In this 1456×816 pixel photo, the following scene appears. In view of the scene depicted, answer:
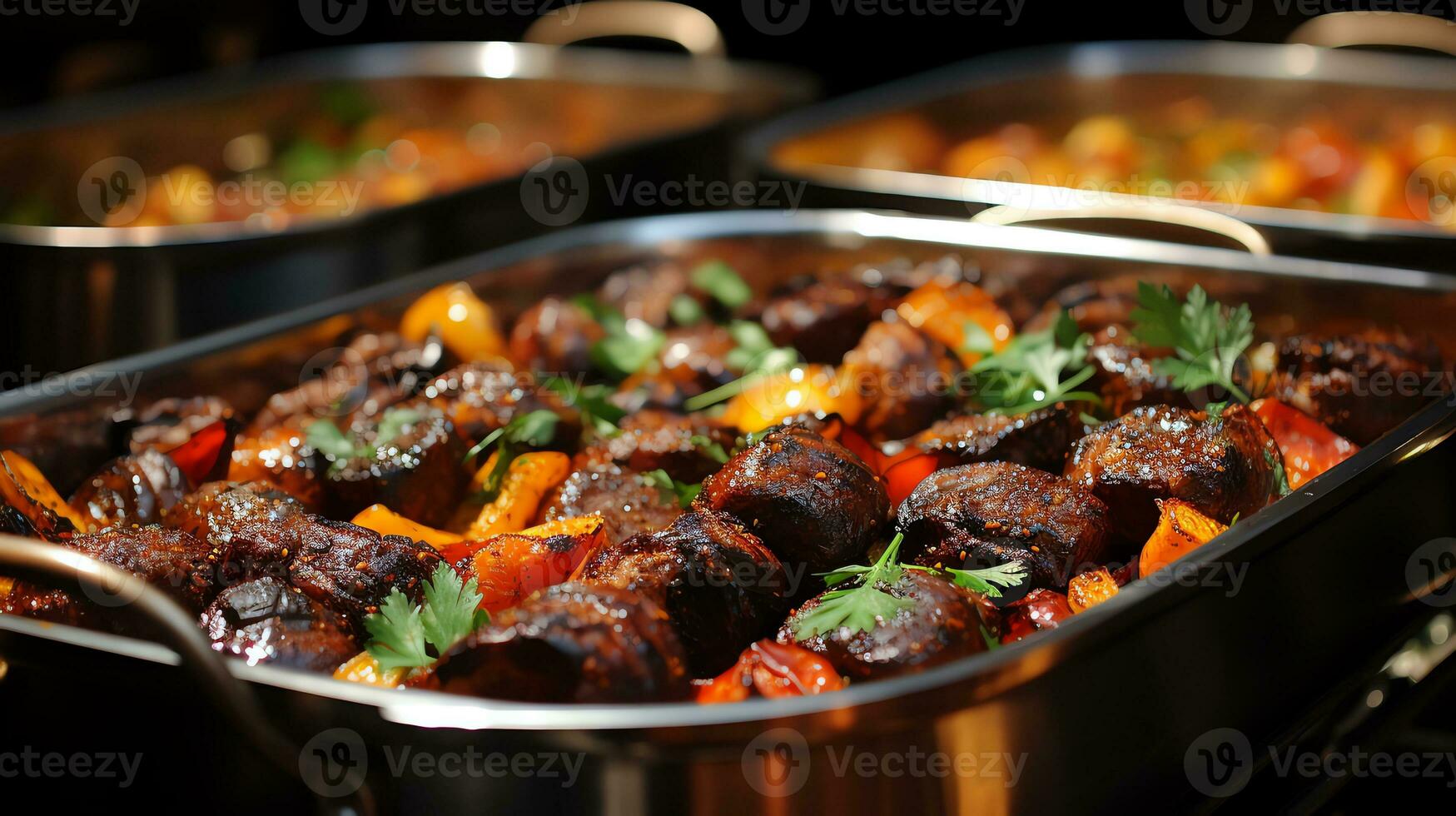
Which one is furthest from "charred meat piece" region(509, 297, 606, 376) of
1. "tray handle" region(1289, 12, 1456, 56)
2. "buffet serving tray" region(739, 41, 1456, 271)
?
"tray handle" region(1289, 12, 1456, 56)

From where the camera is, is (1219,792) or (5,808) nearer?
(5,808)

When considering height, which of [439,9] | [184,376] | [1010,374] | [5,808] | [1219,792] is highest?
[439,9]

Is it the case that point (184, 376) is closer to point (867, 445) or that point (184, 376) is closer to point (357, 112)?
point (867, 445)

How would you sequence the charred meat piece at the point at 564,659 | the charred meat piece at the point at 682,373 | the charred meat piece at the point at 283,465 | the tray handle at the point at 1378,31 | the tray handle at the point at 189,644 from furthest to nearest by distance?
the tray handle at the point at 1378,31 < the charred meat piece at the point at 682,373 < the charred meat piece at the point at 283,465 < the charred meat piece at the point at 564,659 < the tray handle at the point at 189,644

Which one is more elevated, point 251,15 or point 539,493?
point 251,15

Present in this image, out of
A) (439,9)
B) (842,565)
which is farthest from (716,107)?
(842,565)

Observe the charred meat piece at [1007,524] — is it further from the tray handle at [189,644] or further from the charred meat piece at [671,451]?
the tray handle at [189,644]

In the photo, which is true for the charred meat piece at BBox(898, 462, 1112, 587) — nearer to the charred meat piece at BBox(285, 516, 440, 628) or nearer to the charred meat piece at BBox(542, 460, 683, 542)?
the charred meat piece at BBox(542, 460, 683, 542)

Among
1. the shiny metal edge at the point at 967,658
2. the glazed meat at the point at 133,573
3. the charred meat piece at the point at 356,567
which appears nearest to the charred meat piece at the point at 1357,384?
the shiny metal edge at the point at 967,658
